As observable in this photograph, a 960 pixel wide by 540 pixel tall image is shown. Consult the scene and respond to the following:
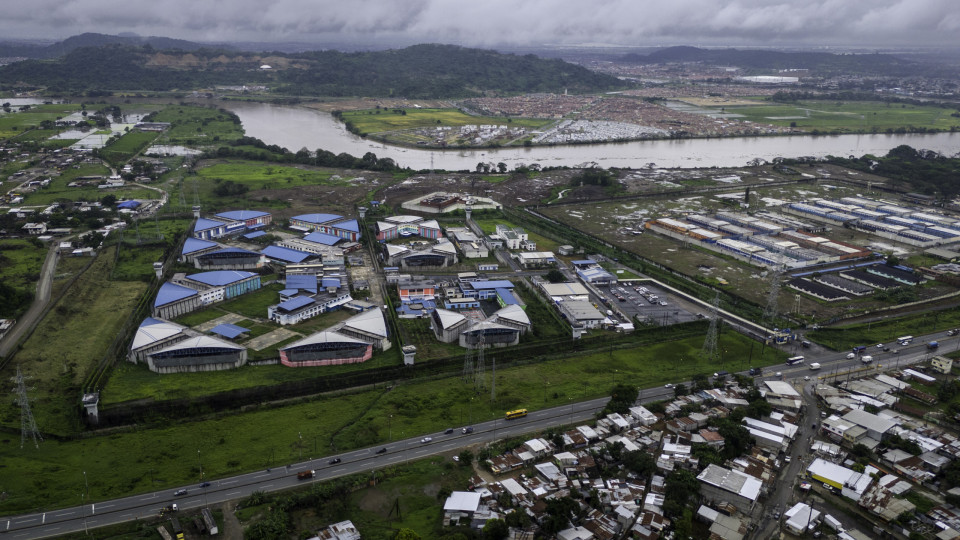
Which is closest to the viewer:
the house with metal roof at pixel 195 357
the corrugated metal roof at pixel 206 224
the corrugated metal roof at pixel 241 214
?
the house with metal roof at pixel 195 357

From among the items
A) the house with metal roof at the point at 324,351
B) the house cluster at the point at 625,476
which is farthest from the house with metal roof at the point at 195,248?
the house cluster at the point at 625,476

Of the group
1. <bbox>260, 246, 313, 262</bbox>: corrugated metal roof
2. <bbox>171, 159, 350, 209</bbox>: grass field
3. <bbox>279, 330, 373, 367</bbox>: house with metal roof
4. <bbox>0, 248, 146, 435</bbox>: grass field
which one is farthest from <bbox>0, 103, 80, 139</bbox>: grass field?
<bbox>279, 330, 373, 367</bbox>: house with metal roof

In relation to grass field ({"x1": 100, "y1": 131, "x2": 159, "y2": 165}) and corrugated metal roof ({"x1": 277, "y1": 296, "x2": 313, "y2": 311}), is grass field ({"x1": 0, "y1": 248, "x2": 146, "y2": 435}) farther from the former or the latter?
grass field ({"x1": 100, "y1": 131, "x2": 159, "y2": 165})

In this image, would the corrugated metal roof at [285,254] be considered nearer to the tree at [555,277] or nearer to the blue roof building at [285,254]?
the blue roof building at [285,254]

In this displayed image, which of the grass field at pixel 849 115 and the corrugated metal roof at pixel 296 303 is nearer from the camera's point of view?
the corrugated metal roof at pixel 296 303

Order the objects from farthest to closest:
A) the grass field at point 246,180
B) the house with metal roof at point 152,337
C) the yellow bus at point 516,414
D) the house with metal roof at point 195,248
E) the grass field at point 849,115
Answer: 1. the grass field at point 849,115
2. the grass field at point 246,180
3. the house with metal roof at point 195,248
4. the house with metal roof at point 152,337
5. the yellow bus at point 516,414

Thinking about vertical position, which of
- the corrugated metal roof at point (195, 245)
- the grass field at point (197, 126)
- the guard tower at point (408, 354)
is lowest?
the guard tower at point (408, 354)
